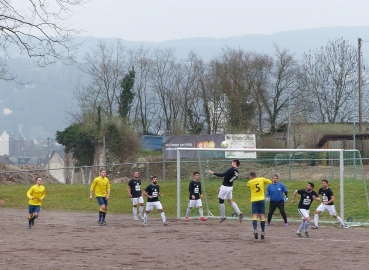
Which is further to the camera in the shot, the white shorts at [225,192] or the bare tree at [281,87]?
the bare tree at [281,87]

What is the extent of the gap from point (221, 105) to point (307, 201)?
112 ft

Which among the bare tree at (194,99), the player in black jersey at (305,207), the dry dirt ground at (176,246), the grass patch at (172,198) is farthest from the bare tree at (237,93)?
the player in black jersey at (305,207)

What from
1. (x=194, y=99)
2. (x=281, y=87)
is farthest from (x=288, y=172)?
(x=194, y=99)

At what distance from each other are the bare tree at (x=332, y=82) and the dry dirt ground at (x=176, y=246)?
1290 inches

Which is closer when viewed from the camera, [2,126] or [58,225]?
[58,225]

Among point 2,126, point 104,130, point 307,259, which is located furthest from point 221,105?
point 2,126

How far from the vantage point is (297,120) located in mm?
50469

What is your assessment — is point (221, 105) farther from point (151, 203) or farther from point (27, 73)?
point (27, 73)

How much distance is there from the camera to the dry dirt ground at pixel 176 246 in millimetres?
14273

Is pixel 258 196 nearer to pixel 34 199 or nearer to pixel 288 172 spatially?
pixel 34 199

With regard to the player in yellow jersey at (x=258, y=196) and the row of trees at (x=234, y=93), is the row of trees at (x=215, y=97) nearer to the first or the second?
the row of trees at (x=234, y=93)

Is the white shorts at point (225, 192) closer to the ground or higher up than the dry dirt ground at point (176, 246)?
higher up

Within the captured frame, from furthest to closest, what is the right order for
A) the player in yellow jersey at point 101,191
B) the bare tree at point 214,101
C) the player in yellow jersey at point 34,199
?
the bare tree at point 214,101
the player in yellow jersey at point 101,191
the player in yellow jersey at point 34,199

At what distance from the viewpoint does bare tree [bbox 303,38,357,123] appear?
5541 cm
